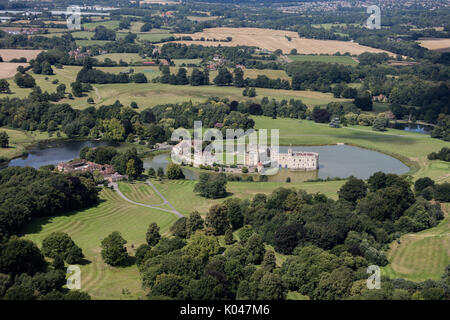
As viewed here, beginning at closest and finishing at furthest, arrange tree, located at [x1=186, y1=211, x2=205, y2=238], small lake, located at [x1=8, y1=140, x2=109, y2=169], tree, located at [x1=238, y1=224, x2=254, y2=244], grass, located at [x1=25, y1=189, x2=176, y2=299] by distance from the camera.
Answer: grass, located at [x1=25, y1=189, x2=176, y2=299], tree, located at [x1=238, y1=224, x2=254, y2=244], tree, located at [x1=186, y1=211, x2=205, y2=238], small lake, located at [x1=8, y1=140, x2=109, y2=169]

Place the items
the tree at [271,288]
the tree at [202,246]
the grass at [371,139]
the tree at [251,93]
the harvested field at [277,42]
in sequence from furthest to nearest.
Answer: the harvested field at [277,42] → the tree at [251,93] → the grass at [371,139] → the tree at [202,246] → the tree at [271,288]

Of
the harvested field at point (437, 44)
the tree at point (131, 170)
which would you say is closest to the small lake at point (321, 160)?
the tree at point (131, 170)

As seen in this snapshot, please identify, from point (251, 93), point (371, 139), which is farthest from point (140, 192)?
point (251, 93)

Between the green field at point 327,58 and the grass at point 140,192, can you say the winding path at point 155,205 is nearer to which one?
the grass at point 140,192

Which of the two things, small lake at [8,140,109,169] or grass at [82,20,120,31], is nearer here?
small lake at [8,140,109,169]

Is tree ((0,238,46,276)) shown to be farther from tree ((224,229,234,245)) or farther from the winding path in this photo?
the winding path

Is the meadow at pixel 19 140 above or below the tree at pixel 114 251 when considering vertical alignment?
below

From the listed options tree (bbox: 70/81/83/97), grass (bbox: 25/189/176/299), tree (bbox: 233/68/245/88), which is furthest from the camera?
tree (bbox: 233/68/245/88)

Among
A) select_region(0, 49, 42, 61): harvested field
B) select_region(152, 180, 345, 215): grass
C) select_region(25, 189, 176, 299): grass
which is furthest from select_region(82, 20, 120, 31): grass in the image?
select_region(25, 189, 176, 299): grass

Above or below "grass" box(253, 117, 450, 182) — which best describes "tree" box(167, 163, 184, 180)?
above
